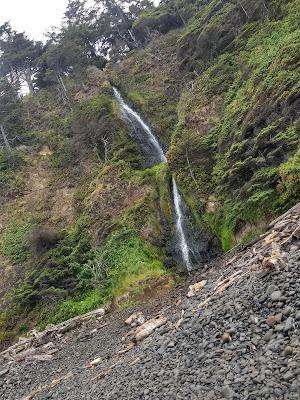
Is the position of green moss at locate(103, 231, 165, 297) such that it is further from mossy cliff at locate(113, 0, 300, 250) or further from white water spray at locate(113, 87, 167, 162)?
white water spray at locate(113, 87, 167, 162)

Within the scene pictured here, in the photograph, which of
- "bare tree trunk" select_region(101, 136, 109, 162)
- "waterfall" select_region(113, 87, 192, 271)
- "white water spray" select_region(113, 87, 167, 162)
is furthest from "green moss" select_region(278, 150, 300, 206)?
"bare tree trunk" select_region(101, 136, 109, 162)

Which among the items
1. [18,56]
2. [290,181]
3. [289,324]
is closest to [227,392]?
[289,324]

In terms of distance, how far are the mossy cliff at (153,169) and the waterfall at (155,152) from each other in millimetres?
637

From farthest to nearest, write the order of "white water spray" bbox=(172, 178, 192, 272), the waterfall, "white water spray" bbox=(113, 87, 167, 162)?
"white water spray" bbox=(113, 87, 167, 162), the waterfall, "white water spray" bbox=(172, 178, 192, 272)

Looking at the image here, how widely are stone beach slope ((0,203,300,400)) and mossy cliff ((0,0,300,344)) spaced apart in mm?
6307

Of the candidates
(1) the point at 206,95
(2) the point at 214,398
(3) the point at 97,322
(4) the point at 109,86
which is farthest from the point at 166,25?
(2) the point at 214,398

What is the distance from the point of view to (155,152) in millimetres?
37156

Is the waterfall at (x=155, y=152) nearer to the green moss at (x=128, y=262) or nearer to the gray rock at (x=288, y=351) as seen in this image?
the green moss at (x=128, y=262)

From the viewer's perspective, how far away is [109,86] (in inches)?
1871

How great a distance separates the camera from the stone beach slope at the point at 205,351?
6883mm

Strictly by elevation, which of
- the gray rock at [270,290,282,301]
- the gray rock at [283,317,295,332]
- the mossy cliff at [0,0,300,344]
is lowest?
the gray rock at [283,317,295,332]

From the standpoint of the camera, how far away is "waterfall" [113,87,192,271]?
83.8ft

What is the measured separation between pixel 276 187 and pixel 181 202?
29.9ft

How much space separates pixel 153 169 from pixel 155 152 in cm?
616
